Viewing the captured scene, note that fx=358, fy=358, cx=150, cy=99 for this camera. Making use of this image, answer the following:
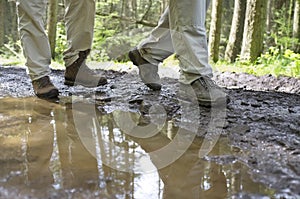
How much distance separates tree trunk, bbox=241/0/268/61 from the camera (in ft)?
21.6

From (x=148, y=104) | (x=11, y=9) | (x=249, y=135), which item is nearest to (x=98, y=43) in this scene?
(x=11, y=9)

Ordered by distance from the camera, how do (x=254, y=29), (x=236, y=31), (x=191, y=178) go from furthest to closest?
(x=236, y=31) < (x=254, y=29) < (x=191, y=178)

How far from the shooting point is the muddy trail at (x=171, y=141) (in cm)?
127

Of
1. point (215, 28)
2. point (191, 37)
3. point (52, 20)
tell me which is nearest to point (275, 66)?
point (215, 28)

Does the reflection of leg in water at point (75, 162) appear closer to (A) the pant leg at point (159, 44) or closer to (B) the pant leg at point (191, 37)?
(B) the pant leg at point (191, 37)

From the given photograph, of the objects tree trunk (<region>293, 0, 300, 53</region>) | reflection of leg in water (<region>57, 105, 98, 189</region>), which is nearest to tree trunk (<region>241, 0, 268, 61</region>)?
tree trunk (<region>293, 0, 300, 53</region>)

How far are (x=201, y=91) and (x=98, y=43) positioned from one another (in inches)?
487

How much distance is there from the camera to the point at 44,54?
2936 mm

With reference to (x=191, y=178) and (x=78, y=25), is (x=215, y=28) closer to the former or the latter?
(x=78, y=25)

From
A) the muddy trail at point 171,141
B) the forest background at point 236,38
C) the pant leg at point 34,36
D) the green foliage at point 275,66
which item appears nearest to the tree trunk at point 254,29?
the forest background at point 236,38

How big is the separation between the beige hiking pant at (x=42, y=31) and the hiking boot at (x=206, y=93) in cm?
119

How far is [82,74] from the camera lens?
132 inches

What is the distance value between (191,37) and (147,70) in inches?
27.2

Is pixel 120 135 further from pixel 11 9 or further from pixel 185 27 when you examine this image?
pixel 11 9
